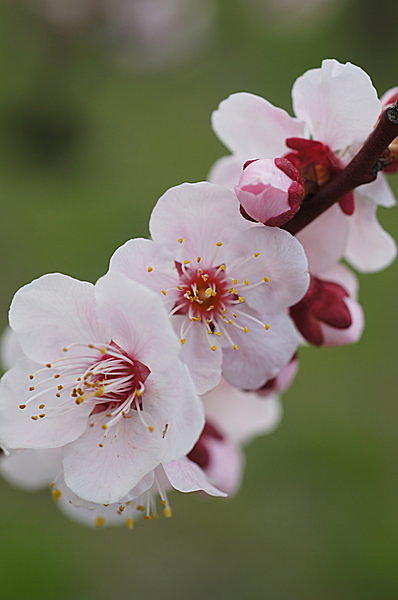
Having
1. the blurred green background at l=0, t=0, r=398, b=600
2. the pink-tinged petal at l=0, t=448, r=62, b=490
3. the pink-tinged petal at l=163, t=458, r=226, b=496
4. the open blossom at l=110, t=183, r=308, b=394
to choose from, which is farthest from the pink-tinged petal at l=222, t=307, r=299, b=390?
the blurred green background at l=0, t=0, r=398, b=600

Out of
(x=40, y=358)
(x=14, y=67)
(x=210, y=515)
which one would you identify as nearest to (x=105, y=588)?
(x=210, y=515)

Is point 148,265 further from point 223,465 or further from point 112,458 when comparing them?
point 223,465

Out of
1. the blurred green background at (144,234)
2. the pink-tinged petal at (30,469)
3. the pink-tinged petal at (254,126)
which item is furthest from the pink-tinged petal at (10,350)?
the blurred green background at (144,234)

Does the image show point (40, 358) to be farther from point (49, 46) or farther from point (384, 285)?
point (49, 46)

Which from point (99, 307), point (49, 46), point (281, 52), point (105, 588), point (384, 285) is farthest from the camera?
point (281, 52)

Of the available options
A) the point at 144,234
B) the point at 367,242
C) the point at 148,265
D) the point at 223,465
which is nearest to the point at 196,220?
the point at 148,265

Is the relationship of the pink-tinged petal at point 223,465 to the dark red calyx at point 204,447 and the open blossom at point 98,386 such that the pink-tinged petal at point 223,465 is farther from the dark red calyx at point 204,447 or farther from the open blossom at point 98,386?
the open blossom at point 98,386
